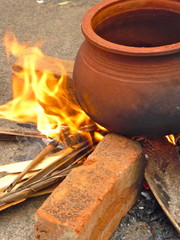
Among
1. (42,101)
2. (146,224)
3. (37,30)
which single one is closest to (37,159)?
(42,101)

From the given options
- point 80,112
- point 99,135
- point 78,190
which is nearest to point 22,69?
point 80,112

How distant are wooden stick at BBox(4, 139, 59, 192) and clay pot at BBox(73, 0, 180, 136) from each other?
50 centimetres

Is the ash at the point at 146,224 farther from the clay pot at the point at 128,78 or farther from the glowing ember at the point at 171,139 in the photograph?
the clay pot at the point at 128,78

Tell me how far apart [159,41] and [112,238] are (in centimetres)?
178

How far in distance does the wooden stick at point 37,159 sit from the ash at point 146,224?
0.85m

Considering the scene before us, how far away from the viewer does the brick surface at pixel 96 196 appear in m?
2.82

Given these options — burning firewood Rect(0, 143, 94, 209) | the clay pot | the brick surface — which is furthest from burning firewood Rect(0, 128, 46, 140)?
the brick surface

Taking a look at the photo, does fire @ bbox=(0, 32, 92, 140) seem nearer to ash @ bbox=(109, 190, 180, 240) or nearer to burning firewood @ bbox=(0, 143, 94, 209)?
burning firewood @ bbox=(0, 143, 94, 209)

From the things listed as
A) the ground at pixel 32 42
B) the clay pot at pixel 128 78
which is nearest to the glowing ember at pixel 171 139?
the clay pot at pixel 128 78

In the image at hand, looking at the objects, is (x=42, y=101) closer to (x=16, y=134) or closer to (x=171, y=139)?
(x=16, y=134)

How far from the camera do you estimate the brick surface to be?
282 centimetres

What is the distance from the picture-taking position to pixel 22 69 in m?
4.57

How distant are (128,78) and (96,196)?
858mm

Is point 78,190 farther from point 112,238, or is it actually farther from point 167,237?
point 167,237
